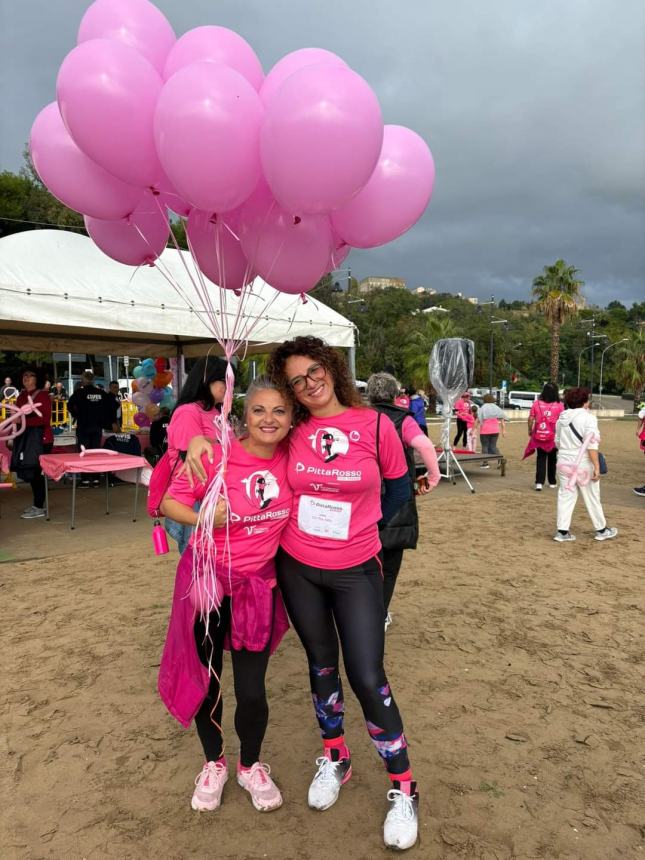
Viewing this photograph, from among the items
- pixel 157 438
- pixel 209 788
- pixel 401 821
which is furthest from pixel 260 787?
pixel 157 438

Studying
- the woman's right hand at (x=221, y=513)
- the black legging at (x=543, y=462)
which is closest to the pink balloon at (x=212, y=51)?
the woman's right hand at (x=221, y=513)

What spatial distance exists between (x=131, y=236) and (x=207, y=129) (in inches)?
49.0

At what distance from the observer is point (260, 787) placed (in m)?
2.19

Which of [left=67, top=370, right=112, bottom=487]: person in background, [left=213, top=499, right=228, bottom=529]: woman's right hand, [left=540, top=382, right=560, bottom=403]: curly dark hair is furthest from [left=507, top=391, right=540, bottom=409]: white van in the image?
[left=213, top=499, right=228, bottom=529]: woman's right hand

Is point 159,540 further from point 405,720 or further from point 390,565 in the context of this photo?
point 405,720

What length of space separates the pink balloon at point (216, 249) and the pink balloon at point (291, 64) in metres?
0.53

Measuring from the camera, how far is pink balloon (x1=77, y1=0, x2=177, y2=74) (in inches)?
90.7

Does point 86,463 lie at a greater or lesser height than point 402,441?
lesser

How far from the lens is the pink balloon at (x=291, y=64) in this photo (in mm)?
2203

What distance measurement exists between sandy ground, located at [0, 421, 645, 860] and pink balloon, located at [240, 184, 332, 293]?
2.14m

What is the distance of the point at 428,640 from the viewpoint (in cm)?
371

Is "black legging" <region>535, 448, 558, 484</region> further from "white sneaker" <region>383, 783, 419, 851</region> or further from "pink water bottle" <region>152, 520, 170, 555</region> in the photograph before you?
"white sneaker" <region>383, 783, 419, 851</region>

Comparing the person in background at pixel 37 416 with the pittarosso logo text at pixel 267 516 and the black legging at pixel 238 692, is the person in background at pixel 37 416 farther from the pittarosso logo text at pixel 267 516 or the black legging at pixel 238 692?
the pittarosso logo text at pixel 267 516

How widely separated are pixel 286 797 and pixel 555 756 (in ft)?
3.89
